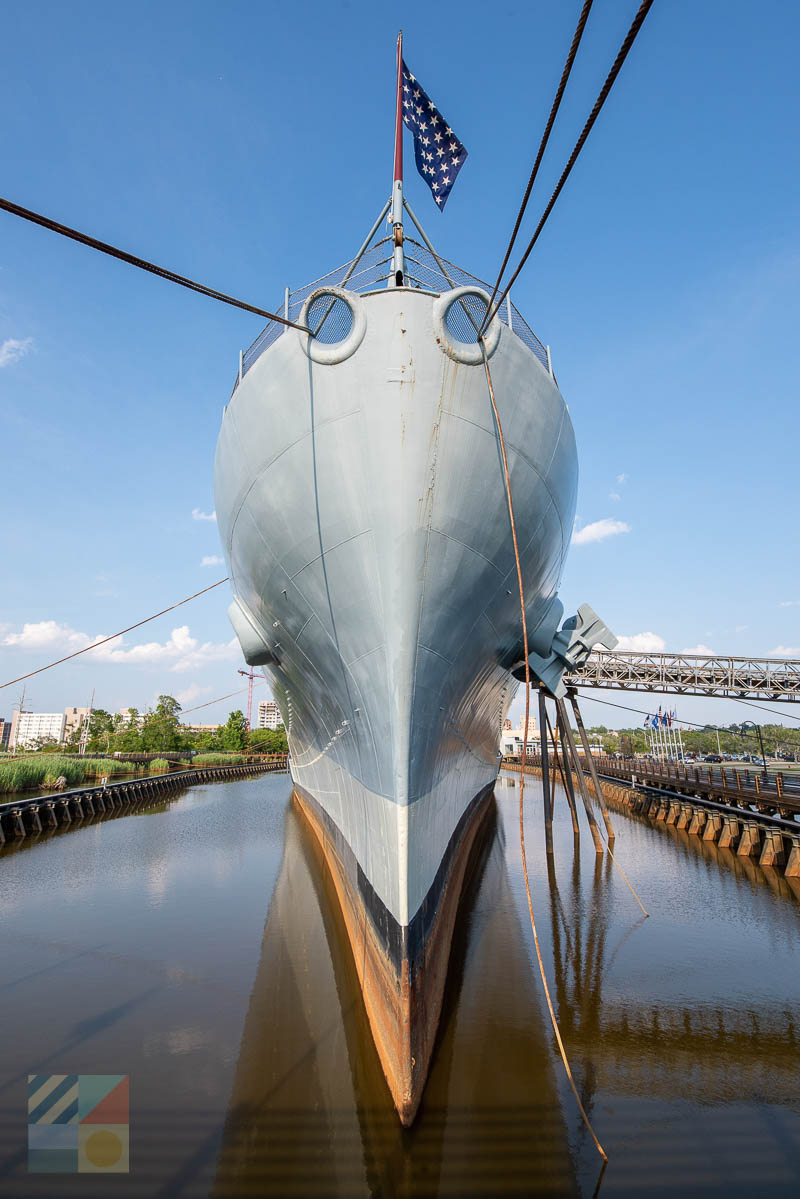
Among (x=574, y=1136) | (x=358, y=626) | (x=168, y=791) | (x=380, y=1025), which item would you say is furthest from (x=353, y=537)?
(x=168, y=791)

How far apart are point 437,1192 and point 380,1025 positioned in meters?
1.59

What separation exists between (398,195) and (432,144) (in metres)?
0.60

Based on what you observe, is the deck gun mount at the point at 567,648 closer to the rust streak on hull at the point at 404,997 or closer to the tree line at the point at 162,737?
the rust streak on hull at the point at 404,997

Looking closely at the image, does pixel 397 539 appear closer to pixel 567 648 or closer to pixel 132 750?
pixel 567 648

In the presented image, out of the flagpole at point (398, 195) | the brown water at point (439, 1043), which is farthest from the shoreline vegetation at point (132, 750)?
the flagpole at point (398, 195)

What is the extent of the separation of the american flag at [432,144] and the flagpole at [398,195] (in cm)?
35

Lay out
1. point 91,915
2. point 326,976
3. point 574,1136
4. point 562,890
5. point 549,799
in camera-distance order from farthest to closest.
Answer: point 549,799 < point 562,890 < point 91,915 < point 326,976 < point 574,1136

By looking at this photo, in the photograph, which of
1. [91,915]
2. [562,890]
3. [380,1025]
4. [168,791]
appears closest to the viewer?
[380,1025]

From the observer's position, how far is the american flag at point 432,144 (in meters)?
5.80

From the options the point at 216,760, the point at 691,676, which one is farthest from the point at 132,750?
the point at 691,676

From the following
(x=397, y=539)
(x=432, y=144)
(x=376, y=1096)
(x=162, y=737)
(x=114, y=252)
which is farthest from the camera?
(x=162, y=737)

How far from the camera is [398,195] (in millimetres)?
6367

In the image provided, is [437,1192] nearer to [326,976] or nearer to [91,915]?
[326,976]

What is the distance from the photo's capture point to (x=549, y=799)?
1191 cm
